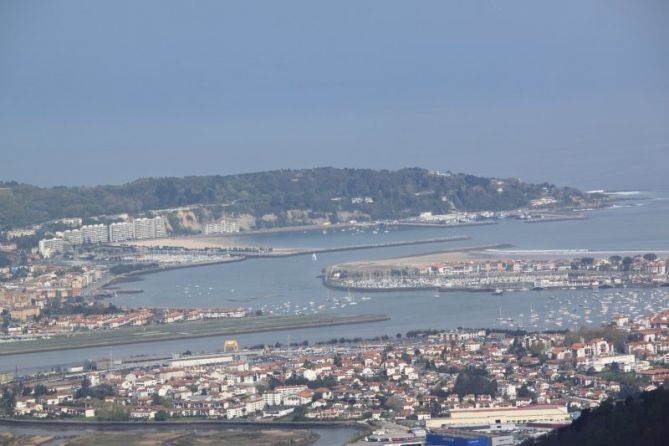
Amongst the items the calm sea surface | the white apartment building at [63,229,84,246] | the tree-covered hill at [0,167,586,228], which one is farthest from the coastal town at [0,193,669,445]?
the tree-covered hill at [0,167,586,228]

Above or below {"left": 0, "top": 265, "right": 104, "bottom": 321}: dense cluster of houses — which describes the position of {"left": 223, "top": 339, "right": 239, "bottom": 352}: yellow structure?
below

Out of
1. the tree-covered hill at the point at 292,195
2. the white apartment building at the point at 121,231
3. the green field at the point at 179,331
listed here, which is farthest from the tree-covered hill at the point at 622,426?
the tree-covered hill at the point at 292,195

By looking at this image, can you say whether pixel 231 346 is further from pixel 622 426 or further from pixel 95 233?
pixel 95 233

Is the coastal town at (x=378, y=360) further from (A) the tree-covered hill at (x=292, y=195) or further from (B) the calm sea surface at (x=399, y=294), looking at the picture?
(A) the tree-covered hill at (x=292, y=195)

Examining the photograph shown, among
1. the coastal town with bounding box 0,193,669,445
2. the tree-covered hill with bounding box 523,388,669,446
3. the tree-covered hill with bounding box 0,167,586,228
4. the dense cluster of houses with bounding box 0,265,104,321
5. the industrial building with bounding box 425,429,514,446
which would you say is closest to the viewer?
the tree-covered hill with bounding box 523,388,669,446

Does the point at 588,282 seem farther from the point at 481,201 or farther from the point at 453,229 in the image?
the point at 481,201

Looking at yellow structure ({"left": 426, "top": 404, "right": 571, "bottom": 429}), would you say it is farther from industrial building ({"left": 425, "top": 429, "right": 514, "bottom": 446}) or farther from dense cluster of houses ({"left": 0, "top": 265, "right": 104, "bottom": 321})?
dense cluster of houses ({"left": 0, "top": 265, "right": 104, "bottom": 321})

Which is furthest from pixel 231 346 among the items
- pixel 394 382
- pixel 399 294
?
pixel 399 294
